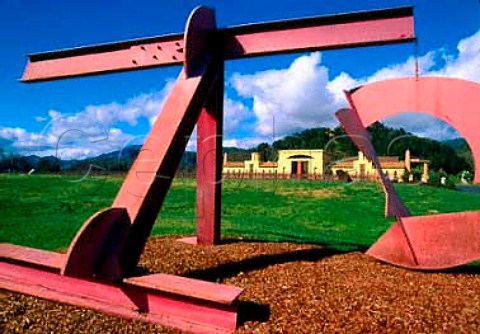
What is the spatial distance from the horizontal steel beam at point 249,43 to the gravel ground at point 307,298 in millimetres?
2370

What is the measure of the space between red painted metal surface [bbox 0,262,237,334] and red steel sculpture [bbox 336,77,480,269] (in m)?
2.34

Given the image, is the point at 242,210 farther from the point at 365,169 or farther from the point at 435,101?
the point at 365,169

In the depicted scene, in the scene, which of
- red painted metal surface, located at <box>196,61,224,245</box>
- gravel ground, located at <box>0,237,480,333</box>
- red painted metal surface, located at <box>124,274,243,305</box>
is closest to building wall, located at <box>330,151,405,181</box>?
red painted metal surface, located at <box>196,61,224,245</box>

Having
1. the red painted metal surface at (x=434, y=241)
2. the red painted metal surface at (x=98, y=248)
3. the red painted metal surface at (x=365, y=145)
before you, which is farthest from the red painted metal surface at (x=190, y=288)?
the red painted metal surface at (x=434, y=241)

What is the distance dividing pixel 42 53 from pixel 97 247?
3.40 m

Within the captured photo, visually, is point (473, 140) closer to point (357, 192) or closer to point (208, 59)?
point (208, 59)

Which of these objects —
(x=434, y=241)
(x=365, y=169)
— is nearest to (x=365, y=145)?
(x=434, y=241)

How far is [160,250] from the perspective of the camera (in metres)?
5.20

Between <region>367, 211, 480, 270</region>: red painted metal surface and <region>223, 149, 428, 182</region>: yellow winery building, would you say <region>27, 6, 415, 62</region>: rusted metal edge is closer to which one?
<region>367, 211, 480, 270</region>: red painted metal surface

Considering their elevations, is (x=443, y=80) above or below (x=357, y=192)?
above

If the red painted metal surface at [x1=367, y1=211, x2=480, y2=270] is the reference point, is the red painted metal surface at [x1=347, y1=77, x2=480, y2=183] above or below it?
above

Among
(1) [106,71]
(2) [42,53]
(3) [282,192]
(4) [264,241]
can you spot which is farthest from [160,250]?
(3) [282,192]

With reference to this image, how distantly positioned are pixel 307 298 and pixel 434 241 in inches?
71.7

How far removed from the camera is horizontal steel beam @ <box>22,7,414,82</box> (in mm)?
4227
